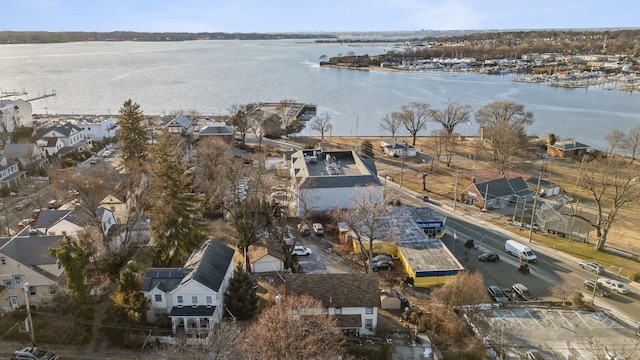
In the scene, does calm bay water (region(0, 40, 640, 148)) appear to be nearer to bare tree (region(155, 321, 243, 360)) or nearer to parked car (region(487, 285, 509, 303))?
parked car (region(487, 285, 509, 303))

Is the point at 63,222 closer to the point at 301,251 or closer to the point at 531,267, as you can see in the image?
the point at 301,251

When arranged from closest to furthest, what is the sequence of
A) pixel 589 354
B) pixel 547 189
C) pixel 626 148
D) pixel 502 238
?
pixel 589 354 → pixel 502 238 → pixel 547 189 → pixel 626 148

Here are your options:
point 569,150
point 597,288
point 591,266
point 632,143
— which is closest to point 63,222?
point 597,288

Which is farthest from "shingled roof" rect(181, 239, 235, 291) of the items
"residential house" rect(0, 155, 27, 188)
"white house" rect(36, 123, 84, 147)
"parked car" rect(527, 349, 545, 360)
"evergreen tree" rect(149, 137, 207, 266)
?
"white house" rect(36, 123, 84, 147)

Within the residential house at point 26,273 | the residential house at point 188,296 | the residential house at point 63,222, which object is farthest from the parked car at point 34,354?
the residential house at point 63,222

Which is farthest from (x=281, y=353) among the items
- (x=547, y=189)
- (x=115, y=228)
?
(x=547, y=189)

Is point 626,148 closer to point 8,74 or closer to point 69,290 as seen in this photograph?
point 69,290
